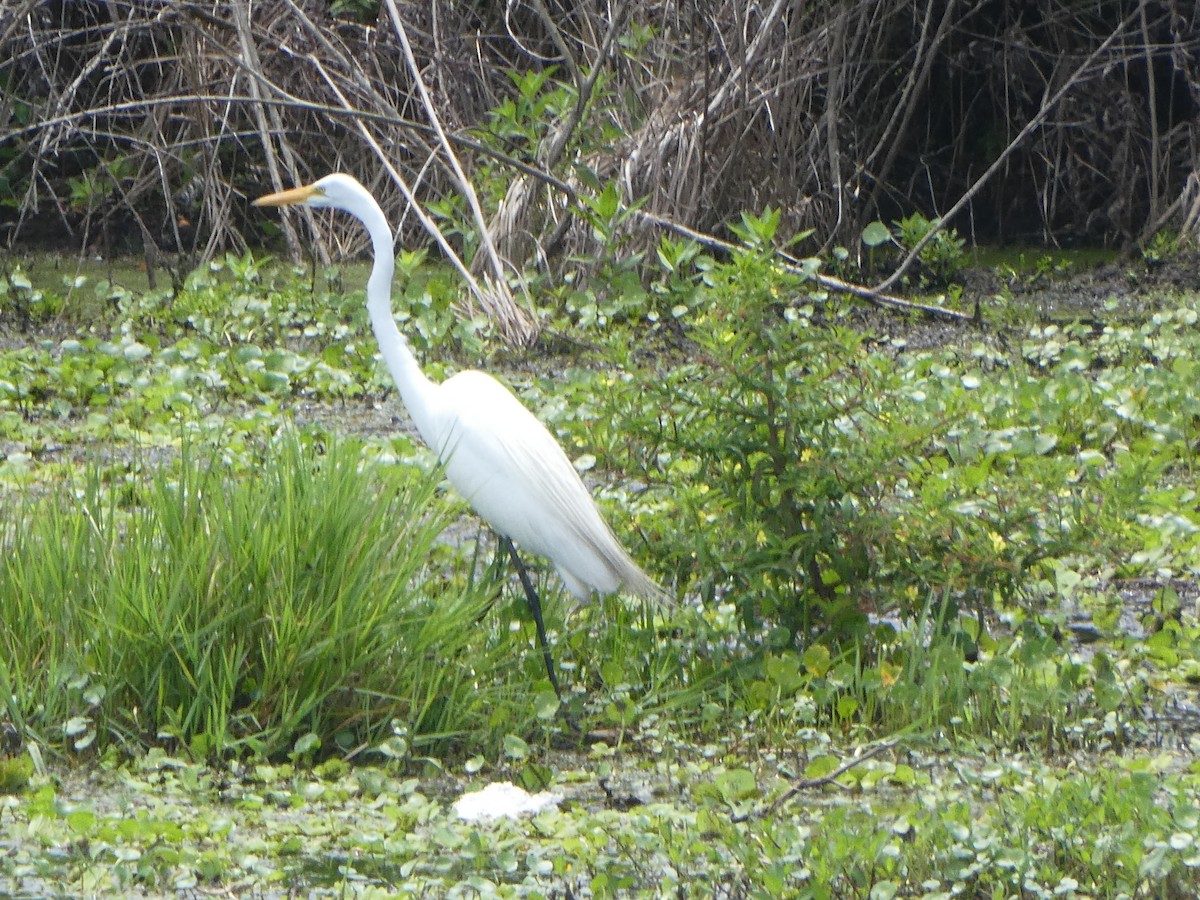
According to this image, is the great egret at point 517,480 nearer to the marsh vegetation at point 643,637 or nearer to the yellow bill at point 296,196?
the marsh vegetation at point 643,637

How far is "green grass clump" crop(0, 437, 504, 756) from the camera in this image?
9.72 ft

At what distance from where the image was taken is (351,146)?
9234mm

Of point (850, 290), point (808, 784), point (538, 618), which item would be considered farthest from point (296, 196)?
point (850, 290)

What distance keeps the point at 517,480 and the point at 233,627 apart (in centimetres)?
81

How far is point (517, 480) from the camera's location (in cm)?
363

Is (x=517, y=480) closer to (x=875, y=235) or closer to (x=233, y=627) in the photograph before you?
(x=233, y=627)

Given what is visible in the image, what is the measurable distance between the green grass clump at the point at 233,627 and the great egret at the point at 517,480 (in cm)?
38

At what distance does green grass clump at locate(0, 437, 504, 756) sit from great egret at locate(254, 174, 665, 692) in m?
0.38

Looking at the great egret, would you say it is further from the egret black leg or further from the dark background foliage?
the dark background foliage

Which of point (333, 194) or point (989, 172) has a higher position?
point (333, 194)

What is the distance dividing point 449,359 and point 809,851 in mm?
4732

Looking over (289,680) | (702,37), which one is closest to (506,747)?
(289,680)

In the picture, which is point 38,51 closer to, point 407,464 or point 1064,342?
point 407,464

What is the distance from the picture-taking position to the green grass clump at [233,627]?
9.72 feet
